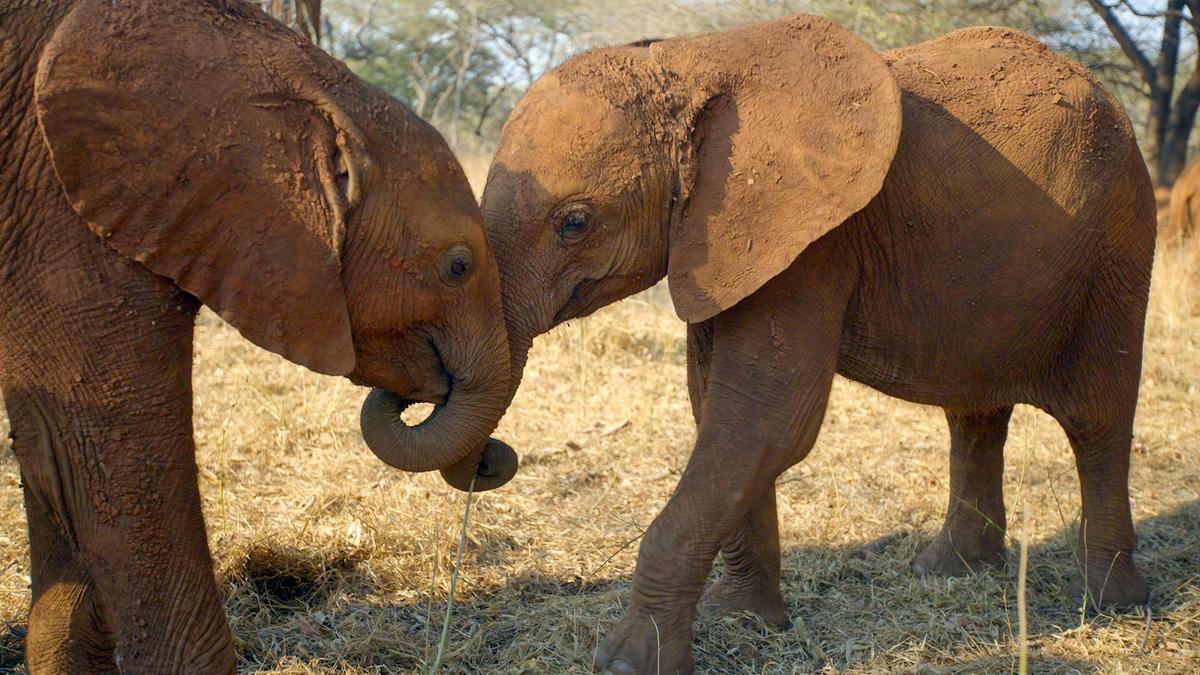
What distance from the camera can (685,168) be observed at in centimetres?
399

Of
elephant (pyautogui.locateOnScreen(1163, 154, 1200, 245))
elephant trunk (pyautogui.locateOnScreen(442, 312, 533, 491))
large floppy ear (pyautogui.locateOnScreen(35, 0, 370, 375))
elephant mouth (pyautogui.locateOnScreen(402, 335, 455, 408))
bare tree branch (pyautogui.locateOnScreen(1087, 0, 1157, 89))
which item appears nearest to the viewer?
large floppy ear (pyautogui.locateOnScreen(35, 0, 370, 375))

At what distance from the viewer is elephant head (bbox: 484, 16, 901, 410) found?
3.89 meters

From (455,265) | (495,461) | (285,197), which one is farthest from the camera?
(495,461)

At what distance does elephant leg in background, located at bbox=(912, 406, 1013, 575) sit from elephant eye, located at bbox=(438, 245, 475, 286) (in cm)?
266

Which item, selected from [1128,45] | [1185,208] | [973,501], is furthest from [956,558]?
[1128,45]

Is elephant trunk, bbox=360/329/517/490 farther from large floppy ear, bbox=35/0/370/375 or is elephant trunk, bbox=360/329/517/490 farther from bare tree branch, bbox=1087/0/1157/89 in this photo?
bare tree branch, bbox=1087/0/1157/89

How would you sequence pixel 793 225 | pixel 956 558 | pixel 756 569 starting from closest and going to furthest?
pixel 793 225, pixel 756 569, pixel 956 558

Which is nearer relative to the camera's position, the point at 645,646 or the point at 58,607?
the point at 58,607

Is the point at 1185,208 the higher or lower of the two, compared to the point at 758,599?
higher

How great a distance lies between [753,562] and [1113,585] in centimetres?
148

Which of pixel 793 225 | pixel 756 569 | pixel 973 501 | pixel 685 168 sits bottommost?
pixel 756 569

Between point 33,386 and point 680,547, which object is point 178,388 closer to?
point 33,386

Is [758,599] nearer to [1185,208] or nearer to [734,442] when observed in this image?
[734,442]

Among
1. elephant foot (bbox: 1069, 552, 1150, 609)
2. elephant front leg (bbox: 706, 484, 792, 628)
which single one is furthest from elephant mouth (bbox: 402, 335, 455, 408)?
elephant foot (bbox: 1069, 552, 1150, 609)
